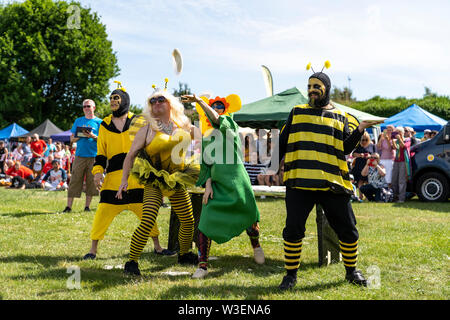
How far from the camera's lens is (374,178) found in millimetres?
12461

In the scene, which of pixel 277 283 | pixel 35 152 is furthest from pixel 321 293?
pixel 35 152

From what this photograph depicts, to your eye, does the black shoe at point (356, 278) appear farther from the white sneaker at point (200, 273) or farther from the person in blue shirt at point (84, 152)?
the person in blue shirt at point (84, 152)

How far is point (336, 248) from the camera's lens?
5234 millimetres

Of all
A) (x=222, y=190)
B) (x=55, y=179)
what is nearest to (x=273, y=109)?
(x=55, y=179)

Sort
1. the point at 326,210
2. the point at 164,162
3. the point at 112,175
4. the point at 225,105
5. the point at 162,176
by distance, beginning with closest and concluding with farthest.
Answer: the point at 326,210
the point at 162,176
the point at 225,105
the point at 164,162
the point at 112,175

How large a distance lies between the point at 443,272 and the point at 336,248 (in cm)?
112

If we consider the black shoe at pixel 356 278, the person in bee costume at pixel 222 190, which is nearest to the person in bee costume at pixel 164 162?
the person in bee costume at pixel 222 190

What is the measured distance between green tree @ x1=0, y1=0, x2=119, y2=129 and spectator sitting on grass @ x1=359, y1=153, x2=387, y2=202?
25636 millimetres

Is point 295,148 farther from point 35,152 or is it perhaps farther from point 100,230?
point 35,152

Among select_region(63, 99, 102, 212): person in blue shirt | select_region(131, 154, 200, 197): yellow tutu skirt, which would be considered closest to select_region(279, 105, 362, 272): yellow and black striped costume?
select_region(131, 154, 200, 197): yellow tutu skirt

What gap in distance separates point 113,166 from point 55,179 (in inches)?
450

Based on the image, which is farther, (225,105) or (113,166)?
(113,166)

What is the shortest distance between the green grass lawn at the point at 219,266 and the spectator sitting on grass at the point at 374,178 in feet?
12.8

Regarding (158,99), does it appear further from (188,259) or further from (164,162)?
(188,259)
